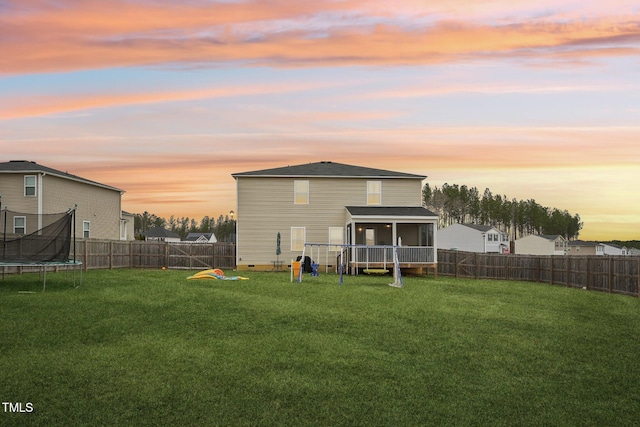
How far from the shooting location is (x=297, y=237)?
35.5 m

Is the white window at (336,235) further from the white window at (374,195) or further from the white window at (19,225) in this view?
the white window at (19,225)

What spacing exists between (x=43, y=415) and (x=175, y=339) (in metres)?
→ 4.50

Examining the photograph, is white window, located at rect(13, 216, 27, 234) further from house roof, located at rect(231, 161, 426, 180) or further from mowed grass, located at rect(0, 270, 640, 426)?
mowed grass, located at rect(0, 270, 640, 426)

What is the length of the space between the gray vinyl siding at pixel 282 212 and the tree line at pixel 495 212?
300ft

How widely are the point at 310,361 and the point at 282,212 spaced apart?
80.4 feet

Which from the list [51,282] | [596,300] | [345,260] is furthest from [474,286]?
[51,282]

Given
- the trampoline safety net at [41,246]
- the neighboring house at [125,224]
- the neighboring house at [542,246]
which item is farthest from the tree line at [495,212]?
the trampoline safety net at [41,246]

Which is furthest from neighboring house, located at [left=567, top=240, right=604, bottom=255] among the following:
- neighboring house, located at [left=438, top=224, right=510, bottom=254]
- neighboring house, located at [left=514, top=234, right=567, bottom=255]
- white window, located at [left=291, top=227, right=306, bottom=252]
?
white window, located at [left=291, top=227, right=306, bottom=252]

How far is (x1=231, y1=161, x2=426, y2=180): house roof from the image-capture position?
3569 centimetres

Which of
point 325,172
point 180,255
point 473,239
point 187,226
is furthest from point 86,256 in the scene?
point 187,226

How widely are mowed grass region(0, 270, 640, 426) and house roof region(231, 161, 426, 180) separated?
17028 mm

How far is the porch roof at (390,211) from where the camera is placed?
3341 centimetres

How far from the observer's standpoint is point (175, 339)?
12883mm

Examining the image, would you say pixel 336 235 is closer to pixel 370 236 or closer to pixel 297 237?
pixel 370 236
